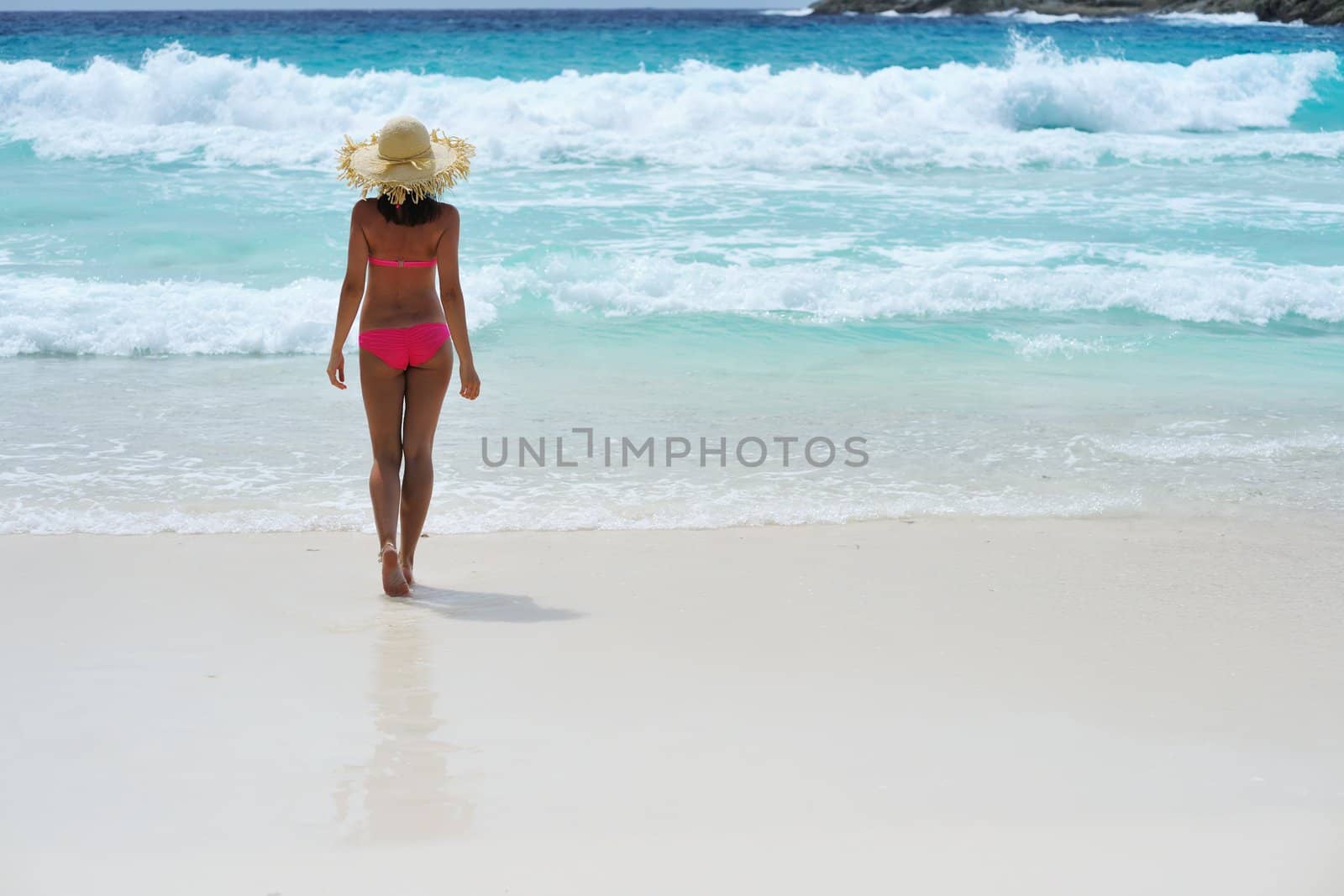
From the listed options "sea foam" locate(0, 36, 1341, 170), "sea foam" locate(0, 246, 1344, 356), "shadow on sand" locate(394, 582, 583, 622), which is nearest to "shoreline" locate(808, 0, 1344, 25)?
"sea foam" locate(0, 36, 1341, 170)

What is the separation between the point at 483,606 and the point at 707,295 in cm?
577

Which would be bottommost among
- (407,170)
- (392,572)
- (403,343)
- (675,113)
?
(392,572)

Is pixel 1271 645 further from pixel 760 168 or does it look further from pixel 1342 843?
pixel 760 168

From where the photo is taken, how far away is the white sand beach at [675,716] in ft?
8.27

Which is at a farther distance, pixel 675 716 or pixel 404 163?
pixel 404 163

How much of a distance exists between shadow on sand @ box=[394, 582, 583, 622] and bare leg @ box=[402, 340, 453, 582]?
19cm

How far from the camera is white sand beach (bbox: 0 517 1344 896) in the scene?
8.27 ft

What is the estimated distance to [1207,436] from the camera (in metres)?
6.36

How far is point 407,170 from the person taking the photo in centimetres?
408

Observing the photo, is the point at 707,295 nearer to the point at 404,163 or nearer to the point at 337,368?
the point at 337,368

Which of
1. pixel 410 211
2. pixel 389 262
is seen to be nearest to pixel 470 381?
pixel 389 262

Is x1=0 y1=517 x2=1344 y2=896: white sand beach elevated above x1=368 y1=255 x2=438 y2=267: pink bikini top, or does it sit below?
below

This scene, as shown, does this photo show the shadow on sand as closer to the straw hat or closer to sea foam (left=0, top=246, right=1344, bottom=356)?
the straw hat

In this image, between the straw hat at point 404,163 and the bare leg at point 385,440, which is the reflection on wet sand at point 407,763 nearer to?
the bare leg at point 385,440
